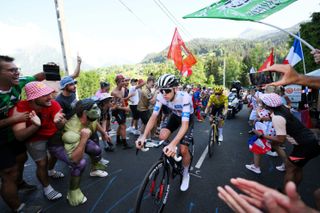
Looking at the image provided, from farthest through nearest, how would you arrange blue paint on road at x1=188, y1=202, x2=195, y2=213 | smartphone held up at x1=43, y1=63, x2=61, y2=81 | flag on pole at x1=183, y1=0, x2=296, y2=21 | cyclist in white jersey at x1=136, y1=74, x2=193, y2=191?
smartphone held up at x1=43, y1=63, x2=61, y2=81 → flag on pole at x1=183, y1=0, x2=296, y2=21 → blue paint on road at x1=188, y1=202, x2=195, y2=213 → cyclist in white jersey at x1=136, y1=74, x2=193, y2=191

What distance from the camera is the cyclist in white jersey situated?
289cm

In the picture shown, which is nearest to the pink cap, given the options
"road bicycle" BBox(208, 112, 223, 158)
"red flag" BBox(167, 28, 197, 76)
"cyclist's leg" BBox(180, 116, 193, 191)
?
"cyclist's leg" BBox(180, 116, 193, 191)

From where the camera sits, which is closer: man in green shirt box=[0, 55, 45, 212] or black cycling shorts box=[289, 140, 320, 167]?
man in green shirt box=[0, 55, 45, 212]

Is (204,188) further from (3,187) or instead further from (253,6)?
(253,6)

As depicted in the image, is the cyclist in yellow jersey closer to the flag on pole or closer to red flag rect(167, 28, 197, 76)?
the flag on pole

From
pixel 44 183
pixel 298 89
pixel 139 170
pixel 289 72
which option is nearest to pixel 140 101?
pixel 139 170

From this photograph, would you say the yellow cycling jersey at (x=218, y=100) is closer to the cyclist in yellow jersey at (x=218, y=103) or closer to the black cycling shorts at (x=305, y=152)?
the cyclist in yellow jersey at (x=218, y=103)

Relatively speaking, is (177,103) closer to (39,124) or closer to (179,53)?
(39,124)

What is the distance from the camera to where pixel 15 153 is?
295 centimetres

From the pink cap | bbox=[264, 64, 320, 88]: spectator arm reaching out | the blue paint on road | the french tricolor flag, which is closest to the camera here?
bbox=[264, 64, 320, 88]: spectator arm reaching out

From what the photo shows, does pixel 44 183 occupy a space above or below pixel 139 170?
above

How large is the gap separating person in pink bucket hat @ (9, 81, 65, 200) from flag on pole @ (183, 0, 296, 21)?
3.54 meters

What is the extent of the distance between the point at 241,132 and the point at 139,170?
5.50 metres

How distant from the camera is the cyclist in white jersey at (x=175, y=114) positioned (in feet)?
9.47
